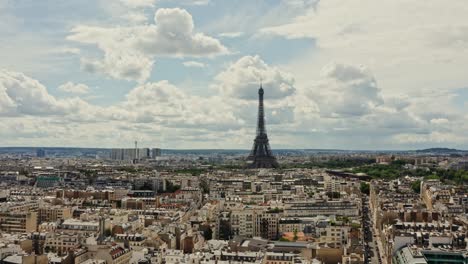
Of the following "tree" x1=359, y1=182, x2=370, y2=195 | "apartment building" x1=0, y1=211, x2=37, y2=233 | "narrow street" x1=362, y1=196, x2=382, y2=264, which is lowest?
"narrow street" x1=362, y1=196, x2=382, y2=264

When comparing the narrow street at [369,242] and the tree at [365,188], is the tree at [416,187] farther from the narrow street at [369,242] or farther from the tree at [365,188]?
the narrow street at [369,242]

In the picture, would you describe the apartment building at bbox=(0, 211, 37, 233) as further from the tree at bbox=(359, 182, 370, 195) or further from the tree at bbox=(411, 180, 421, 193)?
the tree at bbox=(359, 182, 370, 195)

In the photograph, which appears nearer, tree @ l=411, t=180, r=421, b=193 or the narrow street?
the narrow street

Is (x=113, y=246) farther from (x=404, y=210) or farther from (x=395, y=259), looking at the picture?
(x=404, y=210)

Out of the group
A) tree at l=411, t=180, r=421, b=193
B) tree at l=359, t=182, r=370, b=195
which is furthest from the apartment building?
tree at l=359, t=182, r=370, b=195

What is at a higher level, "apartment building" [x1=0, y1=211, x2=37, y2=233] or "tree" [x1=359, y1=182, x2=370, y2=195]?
"tree" [x1=359, y1=182, x2=370, y2=195]

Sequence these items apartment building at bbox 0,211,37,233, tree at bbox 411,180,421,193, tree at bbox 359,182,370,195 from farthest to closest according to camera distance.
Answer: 1. tree at bbox 359,182,370,195
2. tree at bbox 411,180,421,193
3. apartment building at bbox 0,211,37,233

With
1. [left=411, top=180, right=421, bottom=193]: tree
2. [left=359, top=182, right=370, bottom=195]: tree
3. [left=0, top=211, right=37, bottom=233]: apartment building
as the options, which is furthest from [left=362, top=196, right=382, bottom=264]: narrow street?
[left=0, top=211, right=37, bottom=233]: apartment building

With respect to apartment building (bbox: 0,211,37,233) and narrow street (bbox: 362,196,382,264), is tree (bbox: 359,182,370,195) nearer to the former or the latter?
narrow street (bbox: 362,196,382,264)

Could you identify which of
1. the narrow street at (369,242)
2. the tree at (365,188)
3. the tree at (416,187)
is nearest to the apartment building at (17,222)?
the narrow street at (369,242)

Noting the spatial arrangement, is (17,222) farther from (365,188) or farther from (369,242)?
(365,188)

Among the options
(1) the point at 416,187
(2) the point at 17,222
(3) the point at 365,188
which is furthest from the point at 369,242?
(3) the point at 365,188

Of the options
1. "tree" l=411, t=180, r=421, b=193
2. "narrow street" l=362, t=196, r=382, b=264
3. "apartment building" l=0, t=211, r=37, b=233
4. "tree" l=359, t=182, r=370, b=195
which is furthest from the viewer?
"tree" l=359, t=182, r=370, b=195

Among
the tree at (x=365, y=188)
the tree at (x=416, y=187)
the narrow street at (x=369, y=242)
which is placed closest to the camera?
the narrow street at (x=369, y=242)
